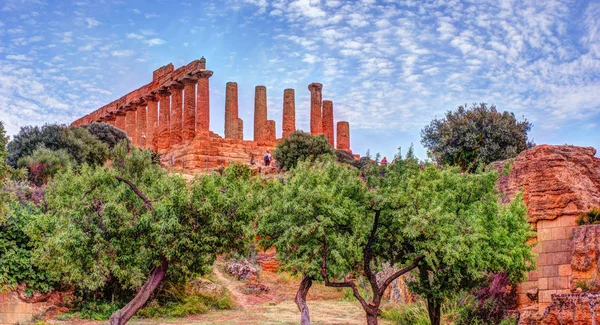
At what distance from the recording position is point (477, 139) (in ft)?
117

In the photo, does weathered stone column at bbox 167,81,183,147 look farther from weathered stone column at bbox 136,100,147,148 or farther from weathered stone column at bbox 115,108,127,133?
weathered stone column at bbox 115,108,127,133

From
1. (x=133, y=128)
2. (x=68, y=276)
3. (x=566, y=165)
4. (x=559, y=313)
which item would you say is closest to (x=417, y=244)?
(x=559, y=313)

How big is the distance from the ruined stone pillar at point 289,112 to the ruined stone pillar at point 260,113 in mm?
1578

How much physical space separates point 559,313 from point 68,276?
1216cm

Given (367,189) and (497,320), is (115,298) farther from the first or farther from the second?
(497,320)

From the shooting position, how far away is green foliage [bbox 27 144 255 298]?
14.0 metres

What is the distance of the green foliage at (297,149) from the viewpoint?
142 feet

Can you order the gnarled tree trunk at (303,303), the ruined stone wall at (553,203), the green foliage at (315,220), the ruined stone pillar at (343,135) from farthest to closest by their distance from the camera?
the ruined stone pillar at (343,135)
the ruined stone wall at (553,203)
the gnarled tree trunk at (303,303)
the green foliage at (315,220)

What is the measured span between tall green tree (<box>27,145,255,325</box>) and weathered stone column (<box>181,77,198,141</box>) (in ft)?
119

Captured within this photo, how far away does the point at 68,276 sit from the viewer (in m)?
18.0

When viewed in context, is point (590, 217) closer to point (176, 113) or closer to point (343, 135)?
point (176, 113)

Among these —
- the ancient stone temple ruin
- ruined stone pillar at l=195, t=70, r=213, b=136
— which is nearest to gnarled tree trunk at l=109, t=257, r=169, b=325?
the ancient stone temple ruin

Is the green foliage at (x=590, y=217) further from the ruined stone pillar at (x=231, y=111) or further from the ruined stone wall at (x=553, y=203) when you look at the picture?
the ruined stone pillar at (x=231, y=111)

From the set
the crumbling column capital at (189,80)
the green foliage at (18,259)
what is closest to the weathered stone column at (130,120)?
the crumbling column capital at (189,80)
